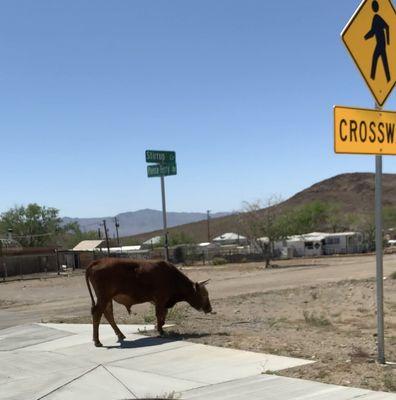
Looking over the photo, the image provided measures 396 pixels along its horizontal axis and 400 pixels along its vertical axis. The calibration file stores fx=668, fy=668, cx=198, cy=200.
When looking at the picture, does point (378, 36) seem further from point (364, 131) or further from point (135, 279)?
point (135, 279)

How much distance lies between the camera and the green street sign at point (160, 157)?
1365cm

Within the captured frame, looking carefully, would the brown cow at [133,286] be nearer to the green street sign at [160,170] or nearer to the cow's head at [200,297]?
the cow's head at [200,297]

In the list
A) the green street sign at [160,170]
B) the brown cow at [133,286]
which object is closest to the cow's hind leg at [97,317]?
the brown cow at [133,286]

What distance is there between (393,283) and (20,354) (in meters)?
17.1

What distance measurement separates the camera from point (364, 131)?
7.33 meters

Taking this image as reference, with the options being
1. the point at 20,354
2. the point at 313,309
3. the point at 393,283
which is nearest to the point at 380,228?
the point at 20,354

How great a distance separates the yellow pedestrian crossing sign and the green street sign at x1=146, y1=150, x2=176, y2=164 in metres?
6.81

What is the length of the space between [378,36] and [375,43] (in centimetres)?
9

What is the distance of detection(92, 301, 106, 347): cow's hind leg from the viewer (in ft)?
35.4

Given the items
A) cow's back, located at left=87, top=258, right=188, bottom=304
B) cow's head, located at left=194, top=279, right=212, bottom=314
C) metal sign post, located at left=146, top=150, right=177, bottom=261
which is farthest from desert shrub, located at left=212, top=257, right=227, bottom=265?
cow's back, located at left=87, top=258, right=188, bottom=304

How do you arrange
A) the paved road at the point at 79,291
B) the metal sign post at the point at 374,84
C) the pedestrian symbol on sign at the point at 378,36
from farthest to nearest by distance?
1. the paved road at the point at 79,291
2. the pedestrian symbol on sign at the point at 378,36
3. the metal sign post at the point at 374,84

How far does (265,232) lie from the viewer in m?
59.6

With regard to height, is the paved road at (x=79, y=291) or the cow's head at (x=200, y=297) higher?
the cow's head at (x=200, y=297)

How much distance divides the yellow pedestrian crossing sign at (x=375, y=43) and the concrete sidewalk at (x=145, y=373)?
3.37 meters
